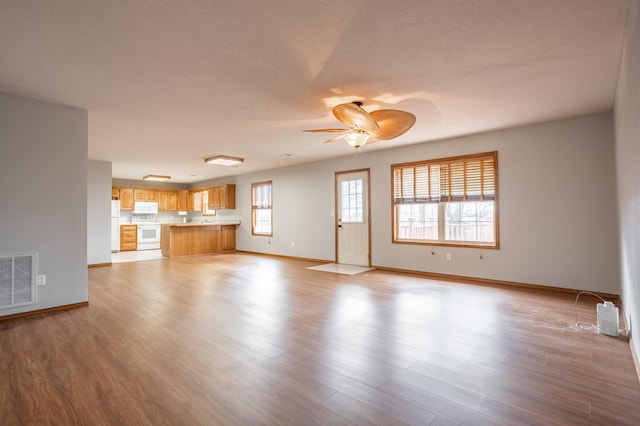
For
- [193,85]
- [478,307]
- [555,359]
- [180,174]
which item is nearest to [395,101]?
[193,85]

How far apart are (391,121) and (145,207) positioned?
10667mm

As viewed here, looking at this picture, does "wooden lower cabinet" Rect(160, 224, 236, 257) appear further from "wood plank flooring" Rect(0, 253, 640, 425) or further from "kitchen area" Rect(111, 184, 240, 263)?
"wood plank flooring" Rect(0, 253, 640, 425)

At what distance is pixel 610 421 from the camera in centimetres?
174

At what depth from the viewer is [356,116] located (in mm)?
3307

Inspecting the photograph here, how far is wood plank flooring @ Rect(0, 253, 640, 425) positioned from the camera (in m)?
1.82

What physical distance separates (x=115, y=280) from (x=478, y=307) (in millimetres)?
5979

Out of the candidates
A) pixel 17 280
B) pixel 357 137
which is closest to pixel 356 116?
pixel 357 137

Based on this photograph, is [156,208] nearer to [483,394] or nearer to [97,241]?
[97,241]

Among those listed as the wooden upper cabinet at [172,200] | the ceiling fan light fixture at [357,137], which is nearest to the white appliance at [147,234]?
the wooden upper cabinet at [172,200]

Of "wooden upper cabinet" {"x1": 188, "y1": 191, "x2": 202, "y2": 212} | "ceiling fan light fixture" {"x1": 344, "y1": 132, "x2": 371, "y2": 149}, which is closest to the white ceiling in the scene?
"ceiling fan light fixture" {"x1": 344, "y1": 132, "x2": 371, "y2": 149}

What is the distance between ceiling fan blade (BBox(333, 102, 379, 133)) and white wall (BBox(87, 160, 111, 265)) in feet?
22.1

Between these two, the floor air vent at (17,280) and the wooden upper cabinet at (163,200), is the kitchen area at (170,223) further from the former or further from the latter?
the floor air vent at (17,280)

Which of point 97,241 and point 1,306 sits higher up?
point 97,241

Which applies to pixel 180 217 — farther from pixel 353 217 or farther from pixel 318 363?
pixel 318 363
